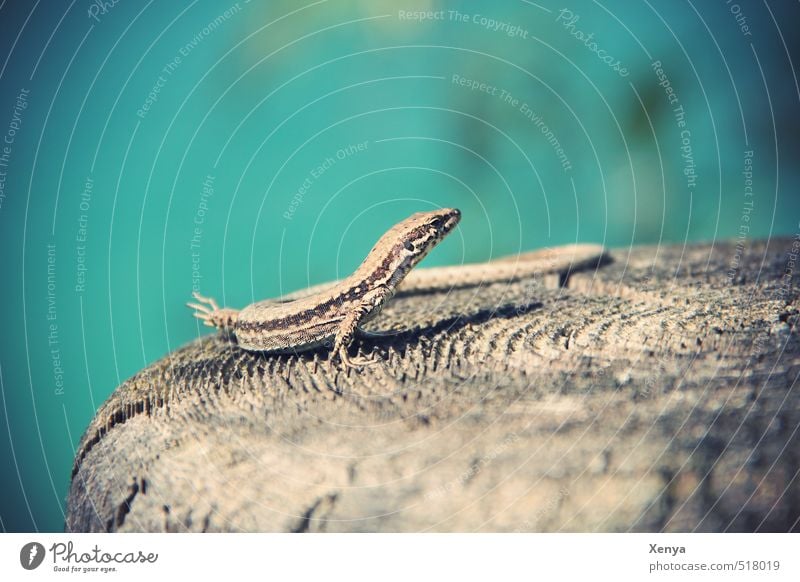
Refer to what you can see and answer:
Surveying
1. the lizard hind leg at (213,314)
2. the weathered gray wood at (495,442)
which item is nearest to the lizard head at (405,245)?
the weathered gray wood at (495,442)

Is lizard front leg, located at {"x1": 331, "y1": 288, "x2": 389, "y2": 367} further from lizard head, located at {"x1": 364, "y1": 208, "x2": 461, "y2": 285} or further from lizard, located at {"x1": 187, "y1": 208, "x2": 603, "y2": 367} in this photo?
lizard head, located at {"x1": 364, "y1": 208, "x2": 461, "y2": 285}

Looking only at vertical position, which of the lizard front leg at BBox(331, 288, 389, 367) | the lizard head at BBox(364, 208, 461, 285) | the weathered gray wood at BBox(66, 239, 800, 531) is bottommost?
the weathered gray wood at BBox(66, 239, 800, 531)

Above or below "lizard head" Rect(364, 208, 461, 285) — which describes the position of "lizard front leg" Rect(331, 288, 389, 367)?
below

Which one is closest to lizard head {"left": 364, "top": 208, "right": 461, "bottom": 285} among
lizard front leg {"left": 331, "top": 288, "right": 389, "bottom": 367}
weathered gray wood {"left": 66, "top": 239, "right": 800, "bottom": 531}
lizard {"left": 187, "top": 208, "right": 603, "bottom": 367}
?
lizard {"left": 187, "top": 208, "right": 603, "bottom": 367}

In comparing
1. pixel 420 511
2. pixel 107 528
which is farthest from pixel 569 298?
pixel 107 528

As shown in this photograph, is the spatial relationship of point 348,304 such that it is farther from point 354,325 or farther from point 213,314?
point 213,314

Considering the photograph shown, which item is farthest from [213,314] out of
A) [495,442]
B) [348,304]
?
[495,442]

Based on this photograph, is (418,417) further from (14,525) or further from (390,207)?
(14,525)

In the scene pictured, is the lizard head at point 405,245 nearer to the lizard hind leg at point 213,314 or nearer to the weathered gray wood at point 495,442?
the weathered gray wood at point 495,442
